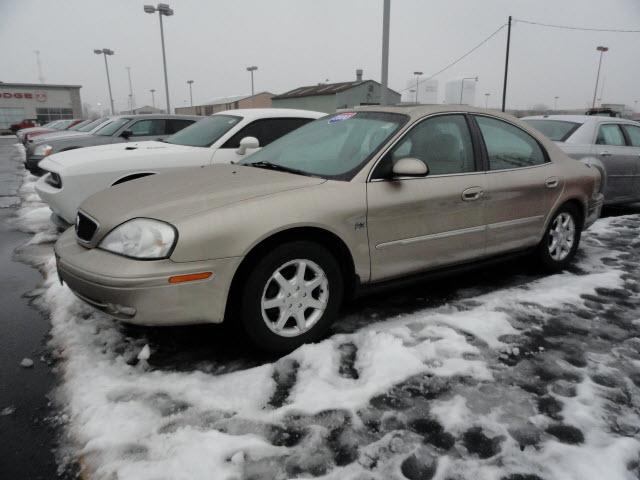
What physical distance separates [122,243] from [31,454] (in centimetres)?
109

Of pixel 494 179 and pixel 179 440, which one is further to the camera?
pixel 494 179

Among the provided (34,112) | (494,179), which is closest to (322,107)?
(34,112)

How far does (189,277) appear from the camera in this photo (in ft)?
8.41

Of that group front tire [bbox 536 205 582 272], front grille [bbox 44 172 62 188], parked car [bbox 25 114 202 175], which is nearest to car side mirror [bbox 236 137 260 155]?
front grille [bbox 44 172 62 188]

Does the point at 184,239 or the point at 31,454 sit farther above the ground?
the point at 184,239

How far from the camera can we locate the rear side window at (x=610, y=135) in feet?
23.3

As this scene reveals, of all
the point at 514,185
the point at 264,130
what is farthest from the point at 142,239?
the point at 264,130

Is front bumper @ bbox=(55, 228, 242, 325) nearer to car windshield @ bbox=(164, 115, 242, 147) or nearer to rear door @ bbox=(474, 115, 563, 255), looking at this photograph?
rear door @ bbox=(474, 115, 563, 255)

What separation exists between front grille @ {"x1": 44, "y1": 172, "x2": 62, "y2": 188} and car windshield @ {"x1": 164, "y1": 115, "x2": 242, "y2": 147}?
4.95 ft

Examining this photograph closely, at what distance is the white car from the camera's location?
16.7ft

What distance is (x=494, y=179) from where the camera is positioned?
12.5 ft

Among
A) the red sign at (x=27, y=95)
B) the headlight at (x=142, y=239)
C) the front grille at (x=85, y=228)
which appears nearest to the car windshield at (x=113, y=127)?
the front grille at (x=85, y=228)

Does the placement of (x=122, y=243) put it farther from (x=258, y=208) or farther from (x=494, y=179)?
(x=494, y=179)

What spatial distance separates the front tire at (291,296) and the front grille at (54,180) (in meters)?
3.43
